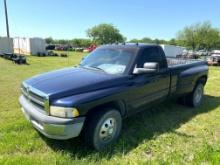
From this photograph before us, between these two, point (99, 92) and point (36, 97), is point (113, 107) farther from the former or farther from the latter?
point (36, 97)

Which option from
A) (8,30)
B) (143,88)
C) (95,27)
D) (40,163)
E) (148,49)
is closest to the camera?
(40,163)

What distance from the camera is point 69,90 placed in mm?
3424

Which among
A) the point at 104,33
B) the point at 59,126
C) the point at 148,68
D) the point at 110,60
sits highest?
the point at 104,33

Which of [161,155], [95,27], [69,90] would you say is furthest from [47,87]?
[95,27]

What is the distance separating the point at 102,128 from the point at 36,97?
1.16 m

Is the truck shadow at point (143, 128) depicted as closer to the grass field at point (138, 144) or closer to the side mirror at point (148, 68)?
the grass field at point (138, 144)

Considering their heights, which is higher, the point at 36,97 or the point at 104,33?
the point at 104,33

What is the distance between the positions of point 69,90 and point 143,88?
1.58 meters

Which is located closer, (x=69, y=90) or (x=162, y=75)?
(x=69, y=90)

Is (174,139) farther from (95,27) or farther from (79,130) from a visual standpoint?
(95,27)

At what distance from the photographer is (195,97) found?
20.7ft

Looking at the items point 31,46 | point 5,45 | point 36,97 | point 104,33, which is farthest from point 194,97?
point 104,33

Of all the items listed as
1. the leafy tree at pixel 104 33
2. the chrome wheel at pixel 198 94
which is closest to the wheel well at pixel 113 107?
the chrome wheel at pixel 198 94

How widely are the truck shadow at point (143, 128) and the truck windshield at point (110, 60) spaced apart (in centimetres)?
128
